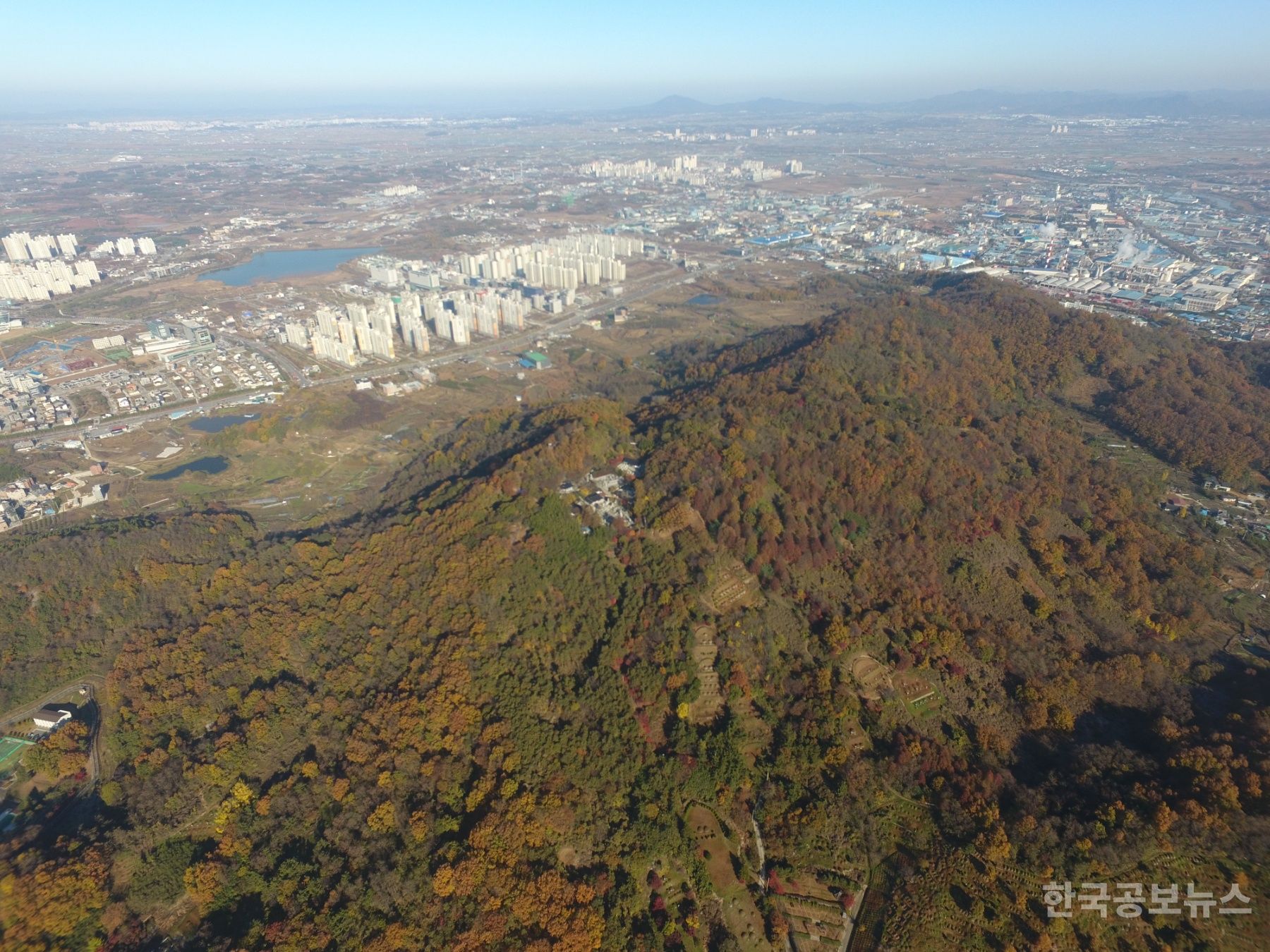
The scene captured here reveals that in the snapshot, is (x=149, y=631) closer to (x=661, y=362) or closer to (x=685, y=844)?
(x=685, y=844)

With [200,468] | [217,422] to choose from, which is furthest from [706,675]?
[217,422]

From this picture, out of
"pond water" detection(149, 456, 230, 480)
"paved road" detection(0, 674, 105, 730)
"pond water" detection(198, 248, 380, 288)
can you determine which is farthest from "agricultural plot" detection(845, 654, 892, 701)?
"pond water" detection(198, 248, 380, 288)

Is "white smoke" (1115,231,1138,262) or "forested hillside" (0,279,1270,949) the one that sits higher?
"white smoke" (1115,231,1138,262)

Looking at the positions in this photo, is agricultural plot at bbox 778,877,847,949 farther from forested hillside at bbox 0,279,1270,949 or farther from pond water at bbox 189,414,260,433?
pond water at bbox 189,414,260,433

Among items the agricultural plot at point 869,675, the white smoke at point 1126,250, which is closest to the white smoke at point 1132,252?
the white smoke at point 1126,250

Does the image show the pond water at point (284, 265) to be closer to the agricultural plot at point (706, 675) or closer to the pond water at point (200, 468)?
the pond water at point (200, 468)

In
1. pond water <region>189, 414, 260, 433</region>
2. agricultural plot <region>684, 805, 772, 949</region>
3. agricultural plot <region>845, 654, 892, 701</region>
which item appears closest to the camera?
agricultural plot <region>684, 805, 772, 949</region>

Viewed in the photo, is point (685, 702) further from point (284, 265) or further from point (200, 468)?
point (284, 265)
